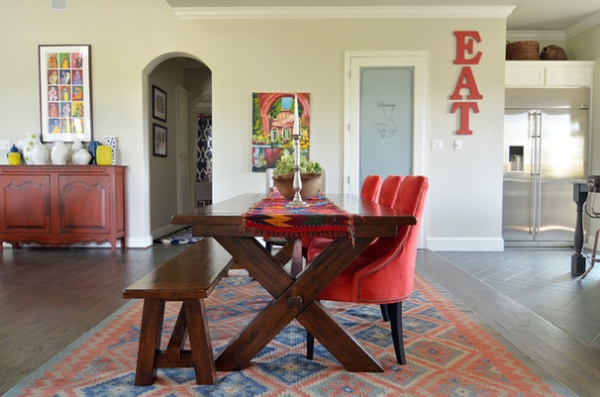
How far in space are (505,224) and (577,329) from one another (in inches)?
114

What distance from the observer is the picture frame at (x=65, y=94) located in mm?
4711

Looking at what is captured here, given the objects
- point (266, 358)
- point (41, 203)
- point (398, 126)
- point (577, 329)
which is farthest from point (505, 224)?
point (41, 203)

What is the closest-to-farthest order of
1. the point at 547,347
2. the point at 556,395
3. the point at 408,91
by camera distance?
the point at 556,395
the point at 547,347
the point at 408,91

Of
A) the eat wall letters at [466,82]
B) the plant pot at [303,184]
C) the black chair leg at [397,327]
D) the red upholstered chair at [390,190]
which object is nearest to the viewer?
the black chair leg at [397,327]

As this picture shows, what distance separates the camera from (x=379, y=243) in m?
2.16

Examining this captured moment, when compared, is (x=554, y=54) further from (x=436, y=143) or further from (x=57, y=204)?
(x=57, y=204)

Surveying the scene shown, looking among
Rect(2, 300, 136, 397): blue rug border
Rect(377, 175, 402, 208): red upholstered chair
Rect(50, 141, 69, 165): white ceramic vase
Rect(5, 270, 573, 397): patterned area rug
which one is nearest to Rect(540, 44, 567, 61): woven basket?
Rect(377, 175, 402, 208): red upholstered chair

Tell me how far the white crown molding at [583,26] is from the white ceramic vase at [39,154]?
21.2 ft

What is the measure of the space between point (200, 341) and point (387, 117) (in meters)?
3.70

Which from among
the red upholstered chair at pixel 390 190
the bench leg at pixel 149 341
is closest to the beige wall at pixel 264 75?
the red upholstered chair at pixel 390 190

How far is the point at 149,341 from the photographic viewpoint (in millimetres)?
1652

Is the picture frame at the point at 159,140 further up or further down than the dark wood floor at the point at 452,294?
further up

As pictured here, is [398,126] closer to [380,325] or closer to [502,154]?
[502,154]

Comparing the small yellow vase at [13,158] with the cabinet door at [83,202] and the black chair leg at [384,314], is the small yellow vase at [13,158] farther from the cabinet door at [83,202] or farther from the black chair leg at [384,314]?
the black chair leg at [384,314]
